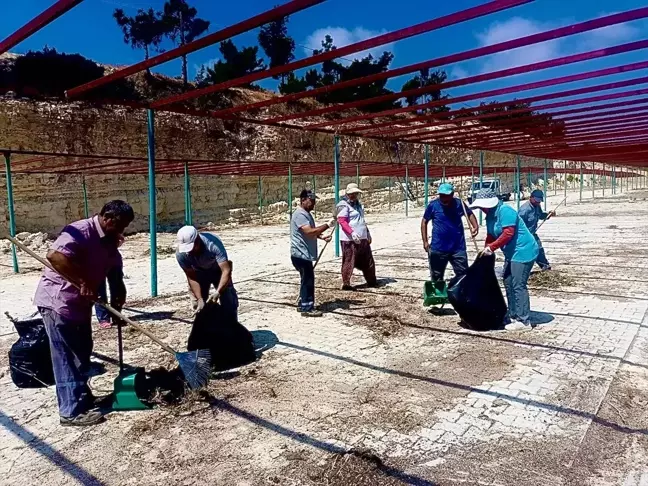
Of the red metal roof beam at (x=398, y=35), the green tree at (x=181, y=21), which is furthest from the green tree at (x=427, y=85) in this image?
the green tree at (x=181, y=21)

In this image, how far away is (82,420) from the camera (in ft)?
11.2

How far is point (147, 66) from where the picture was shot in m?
4.30

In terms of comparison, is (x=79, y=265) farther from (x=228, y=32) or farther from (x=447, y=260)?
(x=447, y=260)

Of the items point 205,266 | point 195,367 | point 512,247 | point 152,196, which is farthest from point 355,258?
point 195,367

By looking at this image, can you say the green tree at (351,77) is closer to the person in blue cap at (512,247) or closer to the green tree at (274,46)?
the green tree at (274,46)

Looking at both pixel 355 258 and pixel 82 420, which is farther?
pixel 355 258

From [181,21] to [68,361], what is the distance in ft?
128

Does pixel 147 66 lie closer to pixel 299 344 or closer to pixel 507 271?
pixel 299 344

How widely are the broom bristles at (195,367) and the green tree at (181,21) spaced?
37879 millimetres

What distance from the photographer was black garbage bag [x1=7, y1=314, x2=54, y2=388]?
3.99 m

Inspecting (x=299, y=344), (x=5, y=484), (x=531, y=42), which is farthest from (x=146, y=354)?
(x=531, y=42)

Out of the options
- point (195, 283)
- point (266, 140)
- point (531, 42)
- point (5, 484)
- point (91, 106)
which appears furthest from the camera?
point (266, 140)

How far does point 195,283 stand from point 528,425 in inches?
114

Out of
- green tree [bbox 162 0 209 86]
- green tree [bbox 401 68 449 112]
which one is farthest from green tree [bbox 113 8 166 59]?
green tree [bbox 401 68 449 112]
